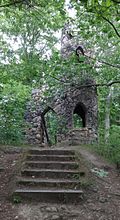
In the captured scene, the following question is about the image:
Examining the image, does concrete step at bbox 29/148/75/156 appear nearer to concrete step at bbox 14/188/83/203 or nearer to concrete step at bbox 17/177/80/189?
concrete step at bbox 17/177/80/189

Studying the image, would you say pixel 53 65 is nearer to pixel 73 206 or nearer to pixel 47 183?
pixel 47 183

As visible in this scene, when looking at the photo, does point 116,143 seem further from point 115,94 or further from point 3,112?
point 115,94

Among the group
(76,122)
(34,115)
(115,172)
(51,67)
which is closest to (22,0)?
(51,67)

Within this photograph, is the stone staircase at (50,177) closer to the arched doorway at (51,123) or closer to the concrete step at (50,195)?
the concrete step at (50,195)

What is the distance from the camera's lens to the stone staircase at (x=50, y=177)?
15.4ft

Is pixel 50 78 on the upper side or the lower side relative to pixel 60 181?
upper

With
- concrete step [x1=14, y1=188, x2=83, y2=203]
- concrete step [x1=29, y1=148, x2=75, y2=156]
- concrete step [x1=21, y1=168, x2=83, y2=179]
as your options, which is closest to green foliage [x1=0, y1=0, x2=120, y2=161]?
concrete step [x1=29, y1=148, x2=75, y2=156]

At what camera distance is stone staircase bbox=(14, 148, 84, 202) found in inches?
185

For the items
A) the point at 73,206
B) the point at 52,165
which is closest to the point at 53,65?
the point at 52,165

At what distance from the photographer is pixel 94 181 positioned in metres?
5.44

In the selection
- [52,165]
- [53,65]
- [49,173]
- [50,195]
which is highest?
[53,65]

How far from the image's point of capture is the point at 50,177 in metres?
5.50

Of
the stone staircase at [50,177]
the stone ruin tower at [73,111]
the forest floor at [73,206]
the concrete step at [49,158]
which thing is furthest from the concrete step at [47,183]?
the stone ruin tower at [73,111]

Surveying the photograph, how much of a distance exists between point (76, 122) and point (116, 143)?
28.0 ft
